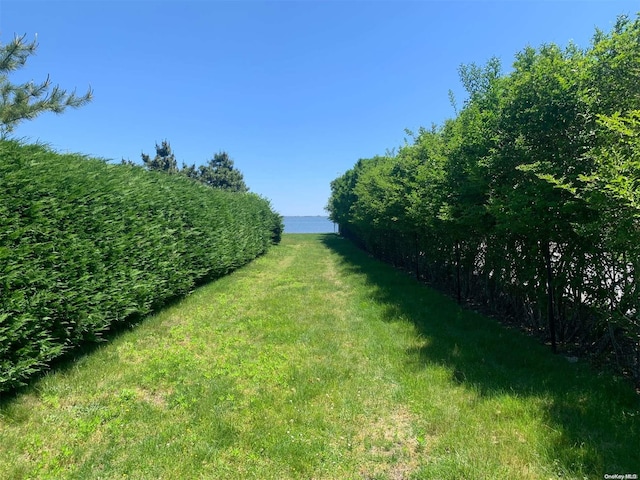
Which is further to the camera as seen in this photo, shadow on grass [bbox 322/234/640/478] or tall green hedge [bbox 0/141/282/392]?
tall green hedge [bbox 0/141/282/392]

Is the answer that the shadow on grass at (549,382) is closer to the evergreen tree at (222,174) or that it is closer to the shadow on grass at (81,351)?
the shadow on grass at (81,351)

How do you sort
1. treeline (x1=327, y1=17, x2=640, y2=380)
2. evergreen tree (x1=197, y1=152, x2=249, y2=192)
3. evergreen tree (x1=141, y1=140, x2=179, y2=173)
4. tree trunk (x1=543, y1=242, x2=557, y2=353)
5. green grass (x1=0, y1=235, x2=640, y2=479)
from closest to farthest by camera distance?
green grass (x1=0, y1=235, x2=640, y2=479) → treeline (x1=327, y1=17, x2=640, y2=380) → tree trunk (x1=543, y1=242, x2=557, y2=353) → evergreen tree (x1=141, y1=140, x2=179, y2=173) → evergreen tree (x1=197, y1=152, x2=249, y2=192)

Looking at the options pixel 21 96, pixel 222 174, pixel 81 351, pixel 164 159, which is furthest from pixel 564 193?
pixel 222 174

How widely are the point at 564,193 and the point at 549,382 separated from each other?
2.36m

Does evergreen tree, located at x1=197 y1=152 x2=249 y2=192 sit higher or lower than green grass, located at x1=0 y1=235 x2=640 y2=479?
higher

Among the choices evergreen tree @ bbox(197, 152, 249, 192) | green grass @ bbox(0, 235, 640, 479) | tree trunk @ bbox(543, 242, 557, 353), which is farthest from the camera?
evergreen tree @ bbox(197, 152, 249, 192)

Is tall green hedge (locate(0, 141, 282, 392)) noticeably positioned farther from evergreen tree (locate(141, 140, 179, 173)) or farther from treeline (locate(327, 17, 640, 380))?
evergreen tree (locate(141, 140, 179, 173))

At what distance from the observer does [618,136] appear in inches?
152

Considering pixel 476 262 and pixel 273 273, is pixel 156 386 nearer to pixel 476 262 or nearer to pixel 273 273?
pixel 476 262

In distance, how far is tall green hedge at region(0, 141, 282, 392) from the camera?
3809 millimetres

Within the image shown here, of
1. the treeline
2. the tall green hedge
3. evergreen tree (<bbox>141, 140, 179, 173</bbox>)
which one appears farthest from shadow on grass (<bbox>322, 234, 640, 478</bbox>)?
evergreen tree (<bbox>141, 140, 179, 173</bbox>)

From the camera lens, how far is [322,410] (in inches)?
142

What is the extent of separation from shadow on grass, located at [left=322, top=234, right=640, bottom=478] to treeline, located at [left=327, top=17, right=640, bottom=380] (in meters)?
0.56

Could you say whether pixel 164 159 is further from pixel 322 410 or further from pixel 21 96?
pixel 322 410
